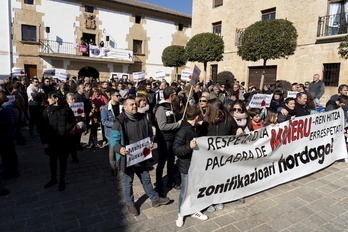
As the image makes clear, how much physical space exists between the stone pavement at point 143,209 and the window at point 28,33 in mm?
19084

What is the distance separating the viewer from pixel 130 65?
2423 cm

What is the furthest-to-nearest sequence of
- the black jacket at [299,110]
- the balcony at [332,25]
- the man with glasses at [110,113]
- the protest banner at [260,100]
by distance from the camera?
the balcony at [332,25] < the protest banner at [260,100] < the black jacket at [299,110] < the man with glasses at [110,113]

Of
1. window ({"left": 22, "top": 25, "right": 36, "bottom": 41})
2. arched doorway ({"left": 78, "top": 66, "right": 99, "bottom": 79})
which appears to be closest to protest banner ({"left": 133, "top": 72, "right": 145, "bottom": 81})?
arched doorway ({"left": 78, "top": 66, "right": 99, "bottom": 79})

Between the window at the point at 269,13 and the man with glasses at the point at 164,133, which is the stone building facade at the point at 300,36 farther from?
the man with glasses at the point at 164,133

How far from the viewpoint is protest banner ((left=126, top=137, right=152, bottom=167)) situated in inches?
124

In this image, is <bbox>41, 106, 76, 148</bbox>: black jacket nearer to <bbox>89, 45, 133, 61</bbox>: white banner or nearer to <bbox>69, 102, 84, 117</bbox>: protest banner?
<bbox>69, 102, 84, 117</bbox>: protest banner

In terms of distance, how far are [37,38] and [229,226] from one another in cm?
2213

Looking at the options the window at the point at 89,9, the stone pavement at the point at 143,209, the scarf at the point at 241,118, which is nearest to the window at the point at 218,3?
the window at the point at 89,9

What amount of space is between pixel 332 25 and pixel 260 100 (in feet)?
34.7

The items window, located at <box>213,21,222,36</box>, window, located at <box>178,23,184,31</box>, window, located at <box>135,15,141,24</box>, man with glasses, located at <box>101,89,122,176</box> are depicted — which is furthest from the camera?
window, located at <box>178,23,184,31</box>

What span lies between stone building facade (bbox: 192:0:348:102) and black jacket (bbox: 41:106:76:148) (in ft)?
45.8

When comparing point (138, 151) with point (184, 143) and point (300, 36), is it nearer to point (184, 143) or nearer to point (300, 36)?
point (184, 143)

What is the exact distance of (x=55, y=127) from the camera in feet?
13.3

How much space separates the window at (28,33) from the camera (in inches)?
773
